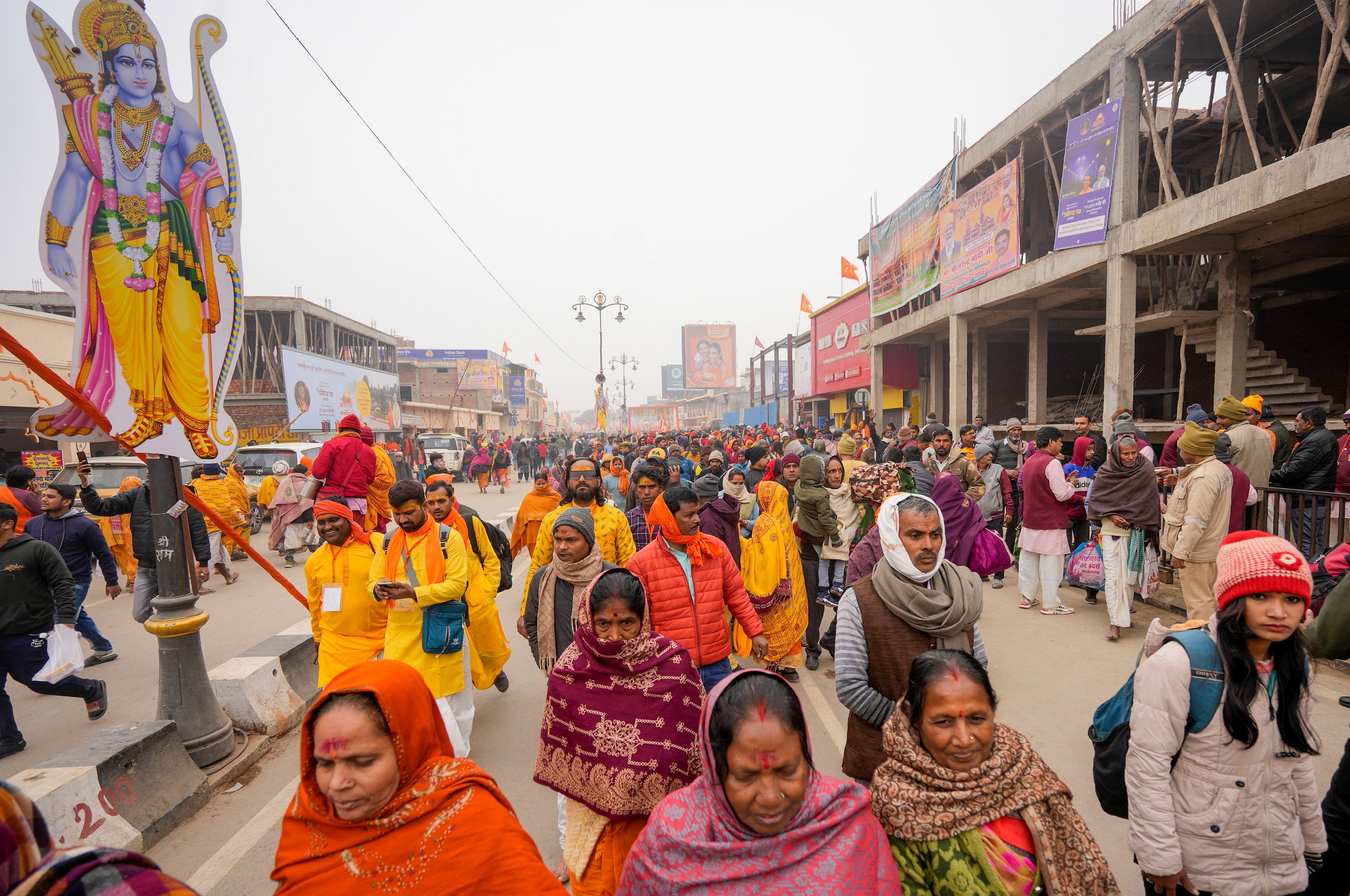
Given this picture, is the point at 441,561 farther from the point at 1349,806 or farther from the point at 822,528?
the point at 1349,806

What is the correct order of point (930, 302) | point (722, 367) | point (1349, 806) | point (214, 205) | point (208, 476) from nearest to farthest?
point (1349, 806)
point (214, 205)
point (208, 476)
point (930, 302)
point (722, 367)

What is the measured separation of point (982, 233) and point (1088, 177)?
3.73 meters

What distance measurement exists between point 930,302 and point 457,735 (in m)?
20.6

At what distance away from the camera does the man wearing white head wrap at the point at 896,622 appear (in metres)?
2.23

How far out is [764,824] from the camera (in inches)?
57.9

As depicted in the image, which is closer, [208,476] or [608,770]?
[608,770]

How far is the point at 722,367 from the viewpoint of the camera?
10688 centimetres

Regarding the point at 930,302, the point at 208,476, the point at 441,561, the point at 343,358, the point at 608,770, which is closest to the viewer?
the point at 608,770

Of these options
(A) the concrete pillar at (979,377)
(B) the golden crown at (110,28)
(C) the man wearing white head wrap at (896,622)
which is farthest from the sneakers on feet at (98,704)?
(A) the concrete pillar at (979,377)

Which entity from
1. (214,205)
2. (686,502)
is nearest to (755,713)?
(686,502)

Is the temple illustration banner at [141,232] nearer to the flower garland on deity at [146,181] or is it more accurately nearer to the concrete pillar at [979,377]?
the flower garland on deity at [146,181]

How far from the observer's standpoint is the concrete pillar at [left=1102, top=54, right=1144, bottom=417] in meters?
11.5

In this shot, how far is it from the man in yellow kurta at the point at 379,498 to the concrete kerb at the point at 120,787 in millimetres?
2963

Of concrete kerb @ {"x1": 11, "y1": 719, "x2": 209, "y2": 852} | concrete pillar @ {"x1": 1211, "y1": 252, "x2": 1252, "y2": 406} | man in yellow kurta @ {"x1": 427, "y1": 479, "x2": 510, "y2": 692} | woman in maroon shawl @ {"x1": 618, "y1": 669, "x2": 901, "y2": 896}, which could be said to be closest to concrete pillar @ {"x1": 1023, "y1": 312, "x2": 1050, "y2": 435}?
concrete pillar @ {"x1": 1211, "y1": 252, "x2": 1252, "y2": 406}
